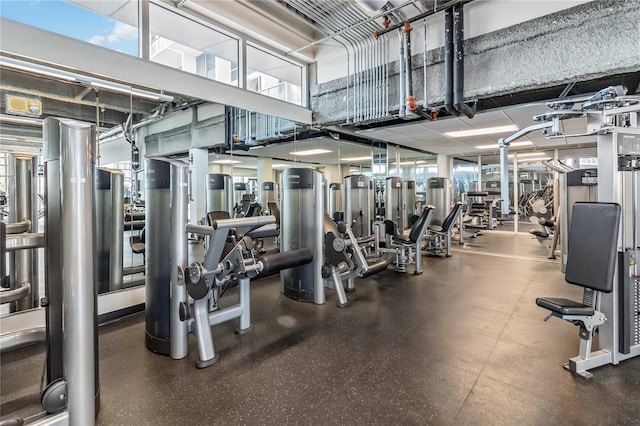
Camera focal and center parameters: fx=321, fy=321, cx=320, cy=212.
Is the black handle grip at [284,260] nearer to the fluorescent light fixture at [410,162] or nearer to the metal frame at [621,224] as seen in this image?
the metal frame at [621,224]

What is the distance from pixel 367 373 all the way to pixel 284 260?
1287 millimetres

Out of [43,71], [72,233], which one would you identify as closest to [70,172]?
[72,233]

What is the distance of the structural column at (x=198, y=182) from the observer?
454cm

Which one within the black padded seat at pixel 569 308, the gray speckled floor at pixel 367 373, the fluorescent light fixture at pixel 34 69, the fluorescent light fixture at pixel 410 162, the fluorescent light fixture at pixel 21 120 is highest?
the fluorescent light fixture at pixel 410 162

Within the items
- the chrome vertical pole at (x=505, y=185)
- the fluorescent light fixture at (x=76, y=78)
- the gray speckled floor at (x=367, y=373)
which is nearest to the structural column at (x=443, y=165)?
the gray speckled floor at (x=367, y=373)

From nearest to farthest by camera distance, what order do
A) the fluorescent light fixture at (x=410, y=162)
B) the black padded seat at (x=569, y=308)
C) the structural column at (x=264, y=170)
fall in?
the black padded seat at (x=569, y=308) → the structural column at (x=264, y=170) → the fluorescent light fixture at (x=410, y=162)

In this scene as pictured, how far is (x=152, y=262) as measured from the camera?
254 centimetres

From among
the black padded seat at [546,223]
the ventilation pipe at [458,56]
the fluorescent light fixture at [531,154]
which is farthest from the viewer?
the fluorescent light fixture at [531,154]

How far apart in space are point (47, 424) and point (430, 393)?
193cm

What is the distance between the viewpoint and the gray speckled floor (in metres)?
1.77

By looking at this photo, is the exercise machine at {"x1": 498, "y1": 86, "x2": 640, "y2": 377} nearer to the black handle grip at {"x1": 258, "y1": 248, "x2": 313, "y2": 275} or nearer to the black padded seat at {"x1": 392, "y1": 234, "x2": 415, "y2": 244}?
the black handle grip at {"x1": 258, "y1": 248, "x2": 313, "y2": 275}

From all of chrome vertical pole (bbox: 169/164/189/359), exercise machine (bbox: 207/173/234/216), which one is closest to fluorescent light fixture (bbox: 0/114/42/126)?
chrome vertical pole (bbox: 169/164/189/359)

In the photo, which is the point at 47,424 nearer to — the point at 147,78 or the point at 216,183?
the point at 147,78

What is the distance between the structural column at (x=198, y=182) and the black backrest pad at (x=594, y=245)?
421 centimetres
